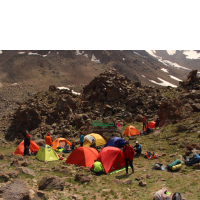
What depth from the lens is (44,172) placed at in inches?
350

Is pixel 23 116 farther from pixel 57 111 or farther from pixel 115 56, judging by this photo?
pixel 115 56

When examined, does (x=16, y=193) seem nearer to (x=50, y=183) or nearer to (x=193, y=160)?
(x=50, y=183)

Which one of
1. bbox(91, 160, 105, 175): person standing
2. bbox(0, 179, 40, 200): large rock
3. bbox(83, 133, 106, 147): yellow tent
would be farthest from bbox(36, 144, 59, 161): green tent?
bbox(0, 179, 40, 200): large rock

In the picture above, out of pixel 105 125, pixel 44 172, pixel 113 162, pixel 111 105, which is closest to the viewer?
pixel 44 172

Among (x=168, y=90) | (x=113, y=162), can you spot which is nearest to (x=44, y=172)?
(x=113, y=162)

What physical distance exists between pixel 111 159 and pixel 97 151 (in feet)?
7.01

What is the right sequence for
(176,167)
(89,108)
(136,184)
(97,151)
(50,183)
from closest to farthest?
1. (50,183)
2. (136,184)
3. (176,167)
4. (97,151)
5. (89,108)

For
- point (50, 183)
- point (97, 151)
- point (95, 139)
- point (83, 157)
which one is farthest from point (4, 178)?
point (95, 139)

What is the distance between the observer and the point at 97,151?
39.7ft

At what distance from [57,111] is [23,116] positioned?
573 cm

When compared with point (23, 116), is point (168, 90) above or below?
above

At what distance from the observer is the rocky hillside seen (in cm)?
2462

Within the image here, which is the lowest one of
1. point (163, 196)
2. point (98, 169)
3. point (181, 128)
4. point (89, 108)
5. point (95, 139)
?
point (89, 108)

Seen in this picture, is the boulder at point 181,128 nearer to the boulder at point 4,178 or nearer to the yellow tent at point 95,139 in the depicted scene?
the yellow tent at point 95,139
